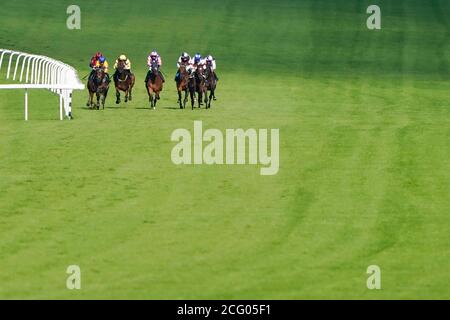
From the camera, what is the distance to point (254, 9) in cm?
5734

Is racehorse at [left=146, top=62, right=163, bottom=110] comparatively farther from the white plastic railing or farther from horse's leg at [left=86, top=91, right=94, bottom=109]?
the white plastic railing

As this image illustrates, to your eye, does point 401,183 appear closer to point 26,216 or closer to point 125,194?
point 125,194

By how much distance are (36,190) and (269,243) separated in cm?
504

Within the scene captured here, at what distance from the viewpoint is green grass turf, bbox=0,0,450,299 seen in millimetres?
17297

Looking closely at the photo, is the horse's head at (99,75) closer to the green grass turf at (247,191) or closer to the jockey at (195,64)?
the green grass turf at (247,191)

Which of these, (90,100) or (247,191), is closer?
(247,191)

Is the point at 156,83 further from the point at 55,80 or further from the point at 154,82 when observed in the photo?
the point at 55,80

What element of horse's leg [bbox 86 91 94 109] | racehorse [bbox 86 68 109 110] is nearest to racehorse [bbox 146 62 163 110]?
racehorse [bbox 86 68 109 110]

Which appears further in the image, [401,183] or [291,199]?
[401,183]

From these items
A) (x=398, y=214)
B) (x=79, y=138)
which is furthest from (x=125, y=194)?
(x=79, y=138)

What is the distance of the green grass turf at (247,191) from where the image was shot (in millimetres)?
17297

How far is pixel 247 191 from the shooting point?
76.8ft

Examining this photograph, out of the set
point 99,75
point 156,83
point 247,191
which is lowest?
point 247,191

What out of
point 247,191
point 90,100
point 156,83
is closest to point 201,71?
point 156,83
